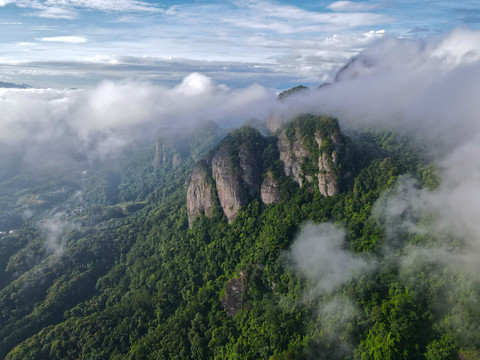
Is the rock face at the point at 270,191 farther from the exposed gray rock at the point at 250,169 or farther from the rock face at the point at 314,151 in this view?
the rock face at the point at 314,151

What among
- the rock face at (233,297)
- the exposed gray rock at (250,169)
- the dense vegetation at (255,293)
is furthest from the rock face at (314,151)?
the rock face at (233,297)

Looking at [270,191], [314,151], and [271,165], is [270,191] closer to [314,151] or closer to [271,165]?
[271,165]

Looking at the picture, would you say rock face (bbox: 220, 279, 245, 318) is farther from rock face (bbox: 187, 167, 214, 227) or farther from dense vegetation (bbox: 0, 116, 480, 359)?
rock face (bbox: 187, 167, 214, 227)

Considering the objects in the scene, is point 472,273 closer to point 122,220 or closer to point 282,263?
point 282,263

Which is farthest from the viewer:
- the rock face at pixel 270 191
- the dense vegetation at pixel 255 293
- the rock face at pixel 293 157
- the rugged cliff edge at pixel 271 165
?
the rock face at pixel 270 191

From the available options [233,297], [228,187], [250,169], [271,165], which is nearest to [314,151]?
[271,165]

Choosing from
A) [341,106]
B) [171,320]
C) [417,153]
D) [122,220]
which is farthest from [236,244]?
[122,220]

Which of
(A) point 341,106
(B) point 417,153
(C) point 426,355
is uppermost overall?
(A) point 341,106
